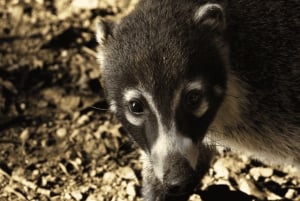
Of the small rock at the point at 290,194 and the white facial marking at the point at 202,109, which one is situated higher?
the white facial marking at the point at 202,109

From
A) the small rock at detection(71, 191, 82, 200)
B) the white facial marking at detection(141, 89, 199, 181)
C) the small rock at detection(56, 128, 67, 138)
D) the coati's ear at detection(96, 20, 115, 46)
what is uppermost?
the coati's ear at detection(96, 20, 115, 46)

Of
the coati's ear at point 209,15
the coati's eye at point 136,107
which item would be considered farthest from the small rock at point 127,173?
the coati's ear at point 209,15

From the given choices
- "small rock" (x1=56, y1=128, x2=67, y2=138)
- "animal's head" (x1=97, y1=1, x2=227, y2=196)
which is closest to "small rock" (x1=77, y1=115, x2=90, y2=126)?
"small rock" (x1=56, y1=128, x2=67, y2=138)

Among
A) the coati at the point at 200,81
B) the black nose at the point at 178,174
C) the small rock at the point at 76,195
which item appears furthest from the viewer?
the small rock at the point at 76,195

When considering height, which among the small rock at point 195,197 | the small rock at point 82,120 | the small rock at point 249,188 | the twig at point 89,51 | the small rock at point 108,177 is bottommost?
the small rock at point 249,188

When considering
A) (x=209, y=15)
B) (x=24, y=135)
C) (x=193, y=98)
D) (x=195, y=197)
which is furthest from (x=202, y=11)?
(x=24, y=135)

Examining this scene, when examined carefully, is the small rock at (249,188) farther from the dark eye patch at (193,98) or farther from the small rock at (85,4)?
the small rock at (85,4)

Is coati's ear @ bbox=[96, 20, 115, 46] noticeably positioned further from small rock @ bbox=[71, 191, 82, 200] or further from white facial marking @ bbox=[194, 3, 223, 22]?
small rock @ bbox=[71, 191, 82, 200]

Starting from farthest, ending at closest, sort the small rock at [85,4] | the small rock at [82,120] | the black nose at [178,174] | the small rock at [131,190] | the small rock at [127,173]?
the small rock at [85,4]
the small rock at [82,120]
the small rock at [127,173]
the small rock at [131,190]
the black nose at [178,174]
